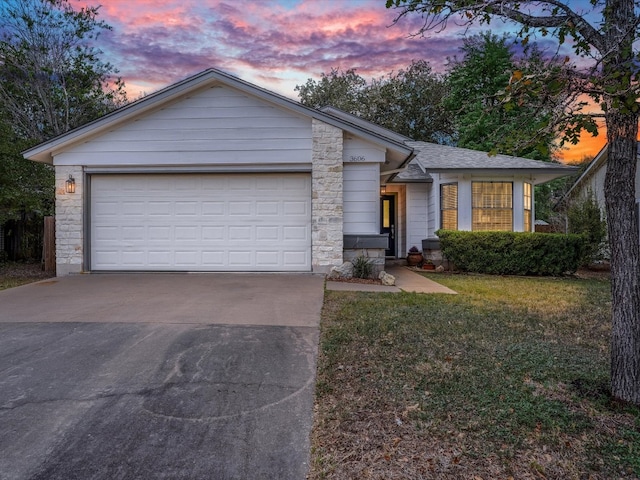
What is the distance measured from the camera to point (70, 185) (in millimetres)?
8586

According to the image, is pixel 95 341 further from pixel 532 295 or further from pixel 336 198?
pixel 532 295

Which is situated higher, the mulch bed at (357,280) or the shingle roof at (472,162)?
the shingle roof at (472,162)

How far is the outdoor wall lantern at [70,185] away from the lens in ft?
28.2

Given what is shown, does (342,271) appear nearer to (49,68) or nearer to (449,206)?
(449,206)

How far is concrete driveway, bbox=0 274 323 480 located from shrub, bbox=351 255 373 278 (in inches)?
123

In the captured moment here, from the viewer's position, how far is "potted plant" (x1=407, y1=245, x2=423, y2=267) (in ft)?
38.9

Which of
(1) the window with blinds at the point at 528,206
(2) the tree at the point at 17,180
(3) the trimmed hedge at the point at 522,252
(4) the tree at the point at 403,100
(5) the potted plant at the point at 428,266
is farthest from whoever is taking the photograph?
(4) the tree at the point at 403,100

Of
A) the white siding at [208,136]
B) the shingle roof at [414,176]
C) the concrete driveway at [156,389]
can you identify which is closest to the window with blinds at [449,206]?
the shingle roof at [414,176]

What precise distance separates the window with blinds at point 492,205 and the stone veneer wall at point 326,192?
16.8 feet

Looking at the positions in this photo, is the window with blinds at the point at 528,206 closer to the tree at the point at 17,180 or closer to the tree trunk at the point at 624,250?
the tree trunk at the point at 624,250

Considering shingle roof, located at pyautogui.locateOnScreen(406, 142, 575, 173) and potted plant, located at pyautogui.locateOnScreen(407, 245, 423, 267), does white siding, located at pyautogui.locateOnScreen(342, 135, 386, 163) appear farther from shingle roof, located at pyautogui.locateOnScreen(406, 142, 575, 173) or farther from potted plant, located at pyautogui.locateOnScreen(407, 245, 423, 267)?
potted plant, located at pyautogui.locateOnScreen(407, 245, 423, 267)

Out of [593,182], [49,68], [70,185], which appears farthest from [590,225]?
[49,68]

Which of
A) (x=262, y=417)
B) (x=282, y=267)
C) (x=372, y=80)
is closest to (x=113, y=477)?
(x=262, y=417)

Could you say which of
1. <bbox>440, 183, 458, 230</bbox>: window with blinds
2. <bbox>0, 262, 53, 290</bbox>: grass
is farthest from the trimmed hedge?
<bbox>0, 262, 53, 290</bbox>: grass
